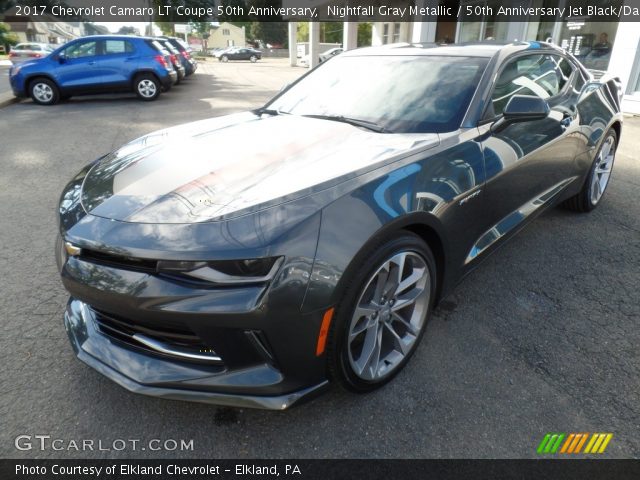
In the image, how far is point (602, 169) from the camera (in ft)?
14.1

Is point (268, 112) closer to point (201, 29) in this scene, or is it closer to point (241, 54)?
point (241, 54)

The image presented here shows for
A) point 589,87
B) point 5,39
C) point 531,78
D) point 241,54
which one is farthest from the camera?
point 5,39

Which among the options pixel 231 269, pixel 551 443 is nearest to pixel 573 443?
pixel 551 443

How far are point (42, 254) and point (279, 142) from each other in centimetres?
219

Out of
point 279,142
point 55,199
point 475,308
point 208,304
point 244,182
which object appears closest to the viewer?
point 208,304

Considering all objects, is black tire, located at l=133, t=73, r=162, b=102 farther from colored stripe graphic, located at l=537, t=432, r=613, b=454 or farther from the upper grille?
colored stripe graphic, located at l=537, t=432, r=613, b=454

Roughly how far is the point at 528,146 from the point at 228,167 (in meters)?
1.93

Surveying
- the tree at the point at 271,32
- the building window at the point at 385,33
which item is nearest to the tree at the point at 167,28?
the tree at the point at 271,32

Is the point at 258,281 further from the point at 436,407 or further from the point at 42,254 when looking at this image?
the point at 42,254

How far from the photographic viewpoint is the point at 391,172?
1.99m

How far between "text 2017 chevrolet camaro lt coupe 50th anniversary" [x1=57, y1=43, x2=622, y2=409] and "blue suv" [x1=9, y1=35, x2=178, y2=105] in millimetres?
10046

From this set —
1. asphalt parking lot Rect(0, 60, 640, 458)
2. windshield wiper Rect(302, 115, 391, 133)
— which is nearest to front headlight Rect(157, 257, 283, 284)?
asphalt parking lot Rect(0, 60, 640, 458)
